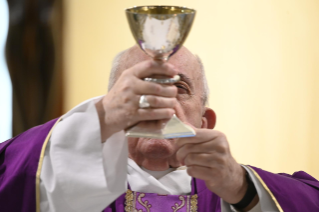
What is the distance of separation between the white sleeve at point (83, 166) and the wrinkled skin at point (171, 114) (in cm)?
5

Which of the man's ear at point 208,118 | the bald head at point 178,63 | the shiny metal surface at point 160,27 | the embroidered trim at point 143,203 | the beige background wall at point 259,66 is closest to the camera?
the shiny metal surface at point 160,27

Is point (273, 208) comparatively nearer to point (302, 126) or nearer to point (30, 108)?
point (302, 126)

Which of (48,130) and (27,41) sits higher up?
(27,41)

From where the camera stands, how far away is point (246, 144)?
3.01 m

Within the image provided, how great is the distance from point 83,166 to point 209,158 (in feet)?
1.28

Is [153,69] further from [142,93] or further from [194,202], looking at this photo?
[194,202]

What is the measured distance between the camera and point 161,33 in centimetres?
109

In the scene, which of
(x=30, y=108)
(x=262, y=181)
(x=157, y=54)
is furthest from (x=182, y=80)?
(x=30, y=108)

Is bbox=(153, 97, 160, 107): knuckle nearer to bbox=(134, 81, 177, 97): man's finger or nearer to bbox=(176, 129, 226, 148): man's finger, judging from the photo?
bbox=(134, 81, 177, 97): man's finger

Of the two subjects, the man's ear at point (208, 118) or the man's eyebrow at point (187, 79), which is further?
the man's ear at point (208, 118)

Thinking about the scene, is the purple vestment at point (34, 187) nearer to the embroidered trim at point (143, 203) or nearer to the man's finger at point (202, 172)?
the embroidered trim at point (143, 203)

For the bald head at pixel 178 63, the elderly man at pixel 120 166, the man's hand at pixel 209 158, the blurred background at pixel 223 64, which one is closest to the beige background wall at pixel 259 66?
the blurred background at pixel 223 64

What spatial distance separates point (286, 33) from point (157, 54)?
1.98 metres

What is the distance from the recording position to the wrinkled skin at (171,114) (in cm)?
113
